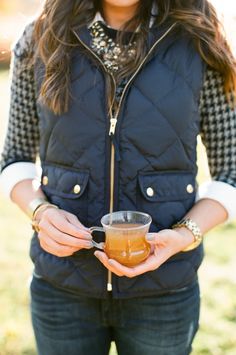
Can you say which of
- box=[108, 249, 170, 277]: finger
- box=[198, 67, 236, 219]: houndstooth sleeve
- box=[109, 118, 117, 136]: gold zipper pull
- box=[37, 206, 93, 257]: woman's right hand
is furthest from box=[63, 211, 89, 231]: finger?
box=[198, 67, 236, 219]: houndstooth sleeve

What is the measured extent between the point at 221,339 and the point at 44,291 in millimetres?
1887

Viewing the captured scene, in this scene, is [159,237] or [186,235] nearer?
[159,237]

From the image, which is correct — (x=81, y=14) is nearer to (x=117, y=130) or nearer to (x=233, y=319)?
(x=117, y=130)

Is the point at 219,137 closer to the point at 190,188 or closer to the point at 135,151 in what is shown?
the point at 190,188

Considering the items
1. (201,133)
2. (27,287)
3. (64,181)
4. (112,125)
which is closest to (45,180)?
(64,181)

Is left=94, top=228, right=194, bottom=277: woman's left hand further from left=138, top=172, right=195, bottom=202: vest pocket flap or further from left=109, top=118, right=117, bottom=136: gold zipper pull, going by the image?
left=109, top=118, right=117, bottom=136: gold zipper pull

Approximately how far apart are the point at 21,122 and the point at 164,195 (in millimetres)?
614

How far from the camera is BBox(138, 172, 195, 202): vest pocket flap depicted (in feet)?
7.47

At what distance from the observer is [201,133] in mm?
2447

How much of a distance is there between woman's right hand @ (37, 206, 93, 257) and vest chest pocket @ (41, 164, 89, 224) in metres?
0.07

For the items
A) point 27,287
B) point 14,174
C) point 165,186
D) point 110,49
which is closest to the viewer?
point 165,186

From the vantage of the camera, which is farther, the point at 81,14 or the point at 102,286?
the point at 81,14

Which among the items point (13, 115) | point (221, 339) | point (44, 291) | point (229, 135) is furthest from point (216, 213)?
point (221, 339)

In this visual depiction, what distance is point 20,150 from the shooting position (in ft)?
8.41
